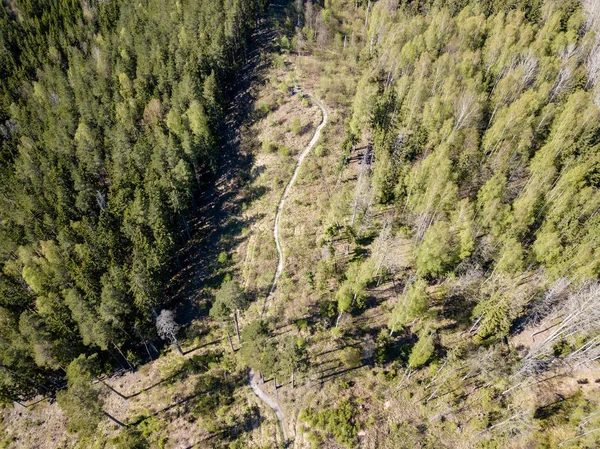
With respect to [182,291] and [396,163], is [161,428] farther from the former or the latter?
[396,163]

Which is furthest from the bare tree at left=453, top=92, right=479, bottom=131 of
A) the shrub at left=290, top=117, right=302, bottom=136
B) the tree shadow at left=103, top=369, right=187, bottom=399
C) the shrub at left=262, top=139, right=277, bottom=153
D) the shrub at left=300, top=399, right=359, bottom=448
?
the tree shadow at left=103, top=369, right=187, bottom=399

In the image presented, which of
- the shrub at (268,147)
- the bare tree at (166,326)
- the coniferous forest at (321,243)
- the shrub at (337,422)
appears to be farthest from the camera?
the shrub at (268,147)

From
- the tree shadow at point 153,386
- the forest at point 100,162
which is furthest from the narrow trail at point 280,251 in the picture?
the forest at point 100,162

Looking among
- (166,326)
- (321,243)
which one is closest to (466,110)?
(321,243)

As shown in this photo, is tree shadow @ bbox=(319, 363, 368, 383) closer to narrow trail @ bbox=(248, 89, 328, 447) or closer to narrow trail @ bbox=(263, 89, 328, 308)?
narrow trail @ bbox=(248, 89, 328, 447)

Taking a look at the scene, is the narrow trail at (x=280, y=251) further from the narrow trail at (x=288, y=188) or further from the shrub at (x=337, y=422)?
the shrub at (x=337, y=422)

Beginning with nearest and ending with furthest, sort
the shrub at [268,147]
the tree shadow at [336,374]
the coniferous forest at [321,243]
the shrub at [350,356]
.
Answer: the coniferous forest at [321,243]
the shrub at [350,356]
the tree shadow at [336,374]
the shrub at [268,147]

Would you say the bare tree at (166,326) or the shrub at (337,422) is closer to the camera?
the shrub at (337,422)

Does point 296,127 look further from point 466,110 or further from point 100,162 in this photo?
point 100,162

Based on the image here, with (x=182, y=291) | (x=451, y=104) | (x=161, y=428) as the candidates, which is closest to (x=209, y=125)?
(x=182, y=291)
